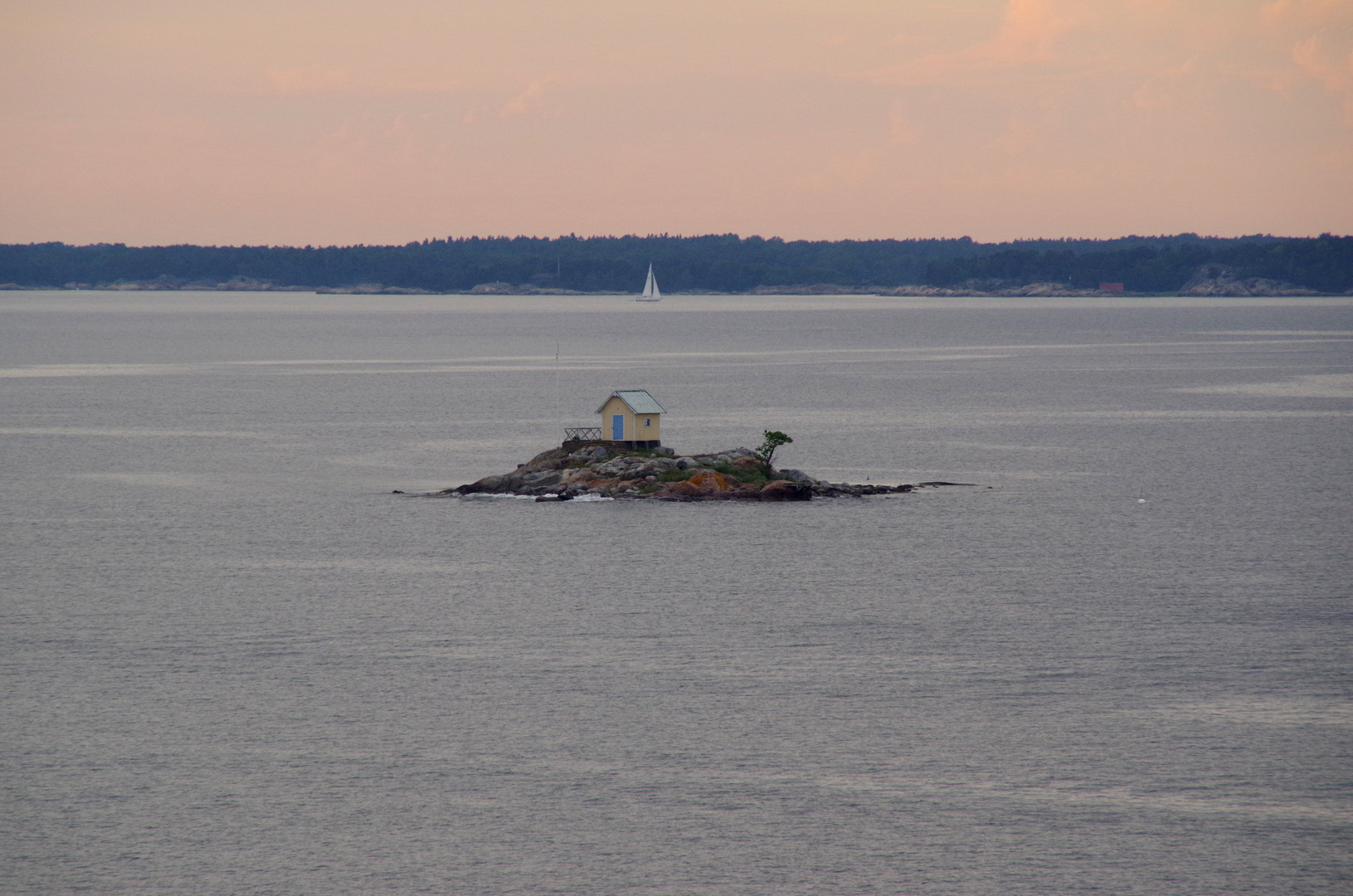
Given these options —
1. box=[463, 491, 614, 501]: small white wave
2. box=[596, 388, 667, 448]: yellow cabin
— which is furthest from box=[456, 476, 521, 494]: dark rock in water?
box=[596, 388, 667, 448]: yellow cabin

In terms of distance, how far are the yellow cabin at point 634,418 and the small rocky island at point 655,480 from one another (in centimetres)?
64

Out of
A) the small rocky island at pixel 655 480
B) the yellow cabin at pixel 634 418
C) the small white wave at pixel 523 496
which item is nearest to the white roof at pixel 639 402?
the yellow cabin at pixel 634 418

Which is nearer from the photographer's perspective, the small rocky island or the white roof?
the small rocky island

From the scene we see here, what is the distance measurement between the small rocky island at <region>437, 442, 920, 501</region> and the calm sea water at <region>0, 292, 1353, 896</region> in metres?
1.84

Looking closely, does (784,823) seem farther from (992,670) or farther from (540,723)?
(992,670)

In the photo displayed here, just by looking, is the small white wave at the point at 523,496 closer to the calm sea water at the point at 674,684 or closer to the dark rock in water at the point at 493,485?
the dark rock in water at the point at 493,485

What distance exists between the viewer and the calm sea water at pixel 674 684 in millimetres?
30906

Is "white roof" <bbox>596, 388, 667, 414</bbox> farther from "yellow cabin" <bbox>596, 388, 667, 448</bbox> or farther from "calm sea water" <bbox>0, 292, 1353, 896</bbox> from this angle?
"calm sea water" <bbox>0, 292, 1353, 896</bbox>

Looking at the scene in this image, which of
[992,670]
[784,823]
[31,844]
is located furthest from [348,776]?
[992,670]

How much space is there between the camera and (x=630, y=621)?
50.8 meters

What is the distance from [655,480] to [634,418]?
477 centimetres

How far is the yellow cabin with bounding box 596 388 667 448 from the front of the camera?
78688 millimetres

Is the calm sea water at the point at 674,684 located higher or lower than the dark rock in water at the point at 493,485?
lower

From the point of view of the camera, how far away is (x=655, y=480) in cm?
7538
